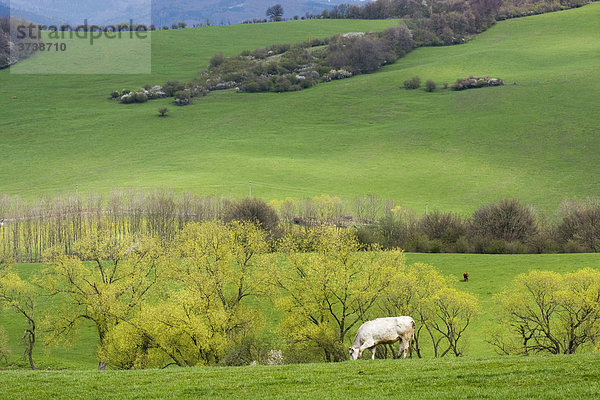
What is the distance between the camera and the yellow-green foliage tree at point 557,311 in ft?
128

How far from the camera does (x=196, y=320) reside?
40.0m

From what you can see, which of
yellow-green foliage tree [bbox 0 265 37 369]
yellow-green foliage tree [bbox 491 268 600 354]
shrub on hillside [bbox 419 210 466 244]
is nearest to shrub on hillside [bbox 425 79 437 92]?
shrub on hillside [bbox 419 210 466 244]

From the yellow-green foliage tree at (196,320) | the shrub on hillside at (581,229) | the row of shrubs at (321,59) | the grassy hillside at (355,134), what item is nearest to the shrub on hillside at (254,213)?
the grassy hillside at (355,134)

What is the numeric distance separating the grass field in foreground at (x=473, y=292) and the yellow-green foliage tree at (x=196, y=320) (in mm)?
6252

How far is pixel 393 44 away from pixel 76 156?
336 ft

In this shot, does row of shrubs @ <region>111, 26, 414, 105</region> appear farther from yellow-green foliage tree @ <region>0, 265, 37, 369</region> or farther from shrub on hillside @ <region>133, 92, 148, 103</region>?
yellow-green foliage tree @ <region>0, 265, 37, 369</region>

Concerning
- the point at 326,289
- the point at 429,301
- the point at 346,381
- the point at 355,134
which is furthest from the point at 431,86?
the point at 346,381

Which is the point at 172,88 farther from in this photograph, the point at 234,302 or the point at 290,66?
the point at 234,302

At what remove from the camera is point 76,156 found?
127 m

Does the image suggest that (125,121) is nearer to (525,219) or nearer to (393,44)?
(393,44)

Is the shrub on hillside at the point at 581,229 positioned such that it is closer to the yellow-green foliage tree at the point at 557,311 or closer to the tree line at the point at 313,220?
the tree line at the point at 313,220

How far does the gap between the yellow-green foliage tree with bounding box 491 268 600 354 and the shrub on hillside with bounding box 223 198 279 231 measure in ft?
139

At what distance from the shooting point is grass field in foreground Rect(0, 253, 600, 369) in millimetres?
47688

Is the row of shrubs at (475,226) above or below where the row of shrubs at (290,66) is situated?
below
